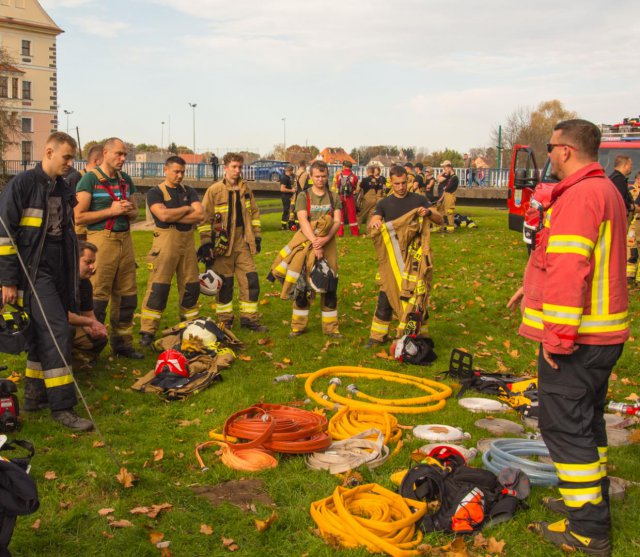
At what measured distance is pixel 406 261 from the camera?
8477 mm

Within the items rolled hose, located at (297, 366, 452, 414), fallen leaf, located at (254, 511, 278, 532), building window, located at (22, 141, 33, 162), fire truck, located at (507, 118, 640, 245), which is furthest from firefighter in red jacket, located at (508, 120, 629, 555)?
building window, located at (22, 141, 33, 162)

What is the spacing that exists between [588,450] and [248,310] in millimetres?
6140

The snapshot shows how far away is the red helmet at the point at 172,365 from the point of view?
7172 mm

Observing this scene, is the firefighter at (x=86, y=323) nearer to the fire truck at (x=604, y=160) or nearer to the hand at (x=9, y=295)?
the hand at (x=9, y=295)

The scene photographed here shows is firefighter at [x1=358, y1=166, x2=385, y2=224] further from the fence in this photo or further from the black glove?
the black glove

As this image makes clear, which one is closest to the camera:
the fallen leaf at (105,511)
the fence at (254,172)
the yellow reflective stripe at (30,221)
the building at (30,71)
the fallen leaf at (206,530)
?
the fallen leaf at (206,530)

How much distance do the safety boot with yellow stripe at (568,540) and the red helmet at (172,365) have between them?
408 cm

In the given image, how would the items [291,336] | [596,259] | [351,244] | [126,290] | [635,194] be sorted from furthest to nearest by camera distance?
[351,244] < [635,194] < [291,336] < [126,290] < [596,259]

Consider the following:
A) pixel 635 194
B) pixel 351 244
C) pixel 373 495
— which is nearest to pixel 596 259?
pixel 373 495

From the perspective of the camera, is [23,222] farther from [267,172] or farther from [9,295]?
[267,172]

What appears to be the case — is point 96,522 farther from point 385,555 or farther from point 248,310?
point 248,310

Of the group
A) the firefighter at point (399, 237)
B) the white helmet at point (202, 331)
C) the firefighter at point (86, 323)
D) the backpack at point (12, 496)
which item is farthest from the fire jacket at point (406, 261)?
the backpack at point (12, 496)

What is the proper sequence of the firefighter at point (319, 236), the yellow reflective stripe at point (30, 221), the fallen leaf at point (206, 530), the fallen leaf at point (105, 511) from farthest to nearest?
1. the firefighter at point (319, 236)
2. the yellow reflective stripe at point (30, 221)
3. the fallen leaf at point (105, 511)
4. the fallen leaf at point (206, 530)

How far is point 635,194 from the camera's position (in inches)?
476
